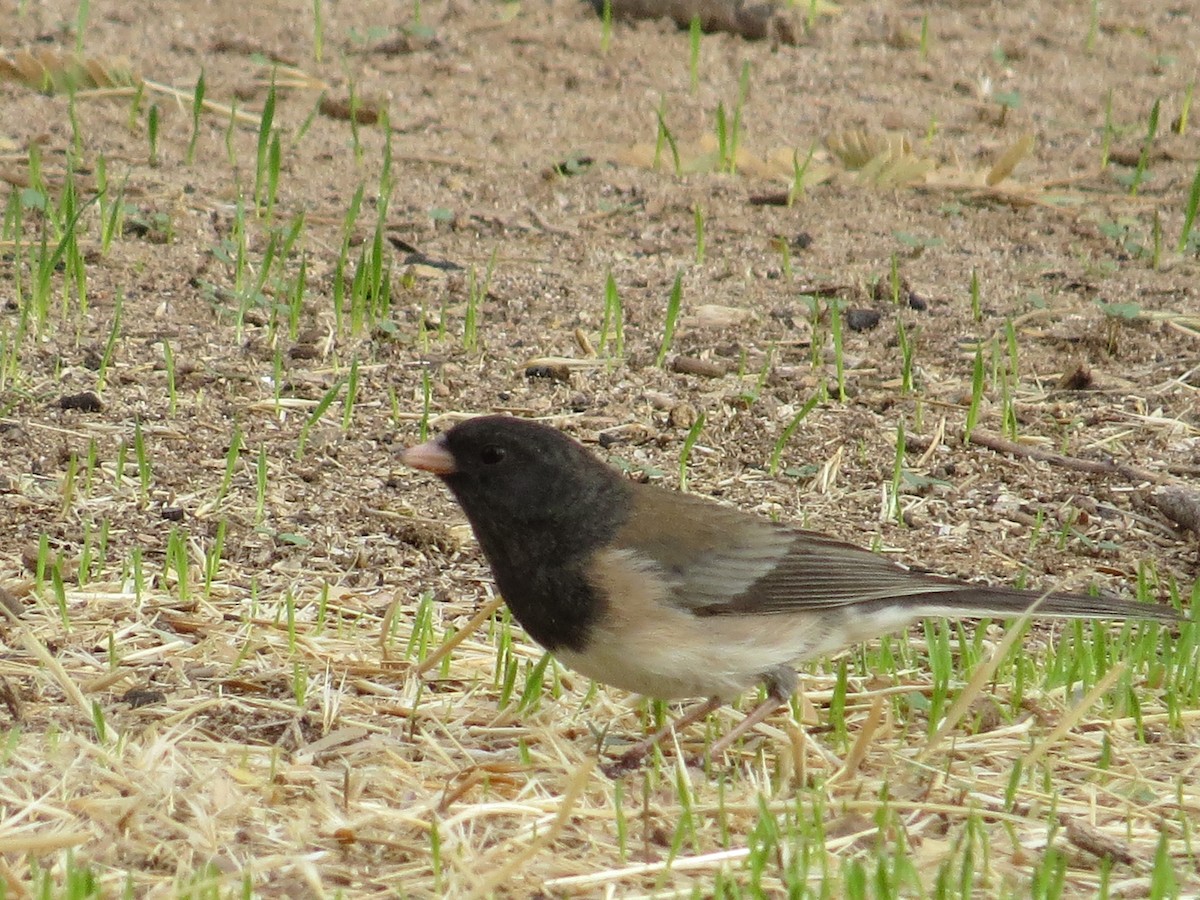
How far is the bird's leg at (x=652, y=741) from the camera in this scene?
366cm

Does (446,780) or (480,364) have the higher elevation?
(480,364)

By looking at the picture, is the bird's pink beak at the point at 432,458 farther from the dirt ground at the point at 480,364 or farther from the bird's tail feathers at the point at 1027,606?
the bird's tail feathers at the point at 1027,606

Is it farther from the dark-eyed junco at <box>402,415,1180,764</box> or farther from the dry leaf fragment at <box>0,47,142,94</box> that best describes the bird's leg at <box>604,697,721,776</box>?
the dry leaf fragment at <box>0,47,142,94</box>

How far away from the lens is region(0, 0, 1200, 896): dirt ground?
339 cm

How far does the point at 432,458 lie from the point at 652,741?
0.80 m

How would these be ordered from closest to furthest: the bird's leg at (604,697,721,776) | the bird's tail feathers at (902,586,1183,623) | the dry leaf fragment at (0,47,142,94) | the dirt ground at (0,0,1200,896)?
the dirt ground at (0,0,1200,896)
the bird's leg at (604,697,721,776)
the bird's tail feathers at (902,586,1183,623)
the dry leaf fragment at (0,47,142,94)

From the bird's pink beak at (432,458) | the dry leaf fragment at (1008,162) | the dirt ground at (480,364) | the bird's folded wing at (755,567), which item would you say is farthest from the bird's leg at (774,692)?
the dry leaf fragment at (1008,162)

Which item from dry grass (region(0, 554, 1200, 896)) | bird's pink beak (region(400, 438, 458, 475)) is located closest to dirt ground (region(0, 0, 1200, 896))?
dry grass (region(0, 554, 1200, 896))

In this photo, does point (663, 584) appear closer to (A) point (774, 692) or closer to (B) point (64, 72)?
(A) point (774, 692)

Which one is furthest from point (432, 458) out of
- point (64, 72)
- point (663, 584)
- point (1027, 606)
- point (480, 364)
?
point (64, 72)

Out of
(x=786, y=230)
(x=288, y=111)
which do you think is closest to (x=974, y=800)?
(x=786, y=230)

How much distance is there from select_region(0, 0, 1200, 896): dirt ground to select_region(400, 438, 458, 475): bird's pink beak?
41 centimetres

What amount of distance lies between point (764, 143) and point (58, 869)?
17.4 ft

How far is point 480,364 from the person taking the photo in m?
5.77
